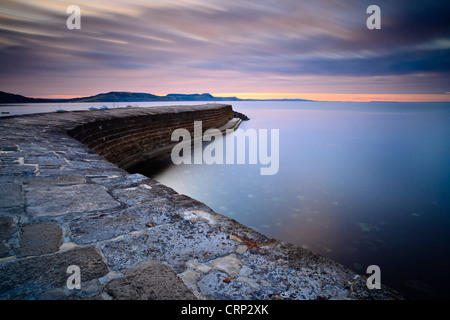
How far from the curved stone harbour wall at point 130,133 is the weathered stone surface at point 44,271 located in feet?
14.9

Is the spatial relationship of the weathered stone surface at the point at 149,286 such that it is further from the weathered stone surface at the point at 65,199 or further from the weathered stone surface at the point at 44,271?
the weathered stone surface at the point at 65,199

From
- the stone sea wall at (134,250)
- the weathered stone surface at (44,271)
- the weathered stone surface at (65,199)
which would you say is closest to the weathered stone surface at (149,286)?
the stone sea wall at (134,250)

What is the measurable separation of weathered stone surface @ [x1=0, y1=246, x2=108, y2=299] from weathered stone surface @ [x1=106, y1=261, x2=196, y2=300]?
0.14 m

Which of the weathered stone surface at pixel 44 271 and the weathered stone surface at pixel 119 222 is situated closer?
the weathered stone surface at pixel 44 271

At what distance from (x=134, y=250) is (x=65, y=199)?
99 centimetres

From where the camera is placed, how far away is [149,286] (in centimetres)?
112

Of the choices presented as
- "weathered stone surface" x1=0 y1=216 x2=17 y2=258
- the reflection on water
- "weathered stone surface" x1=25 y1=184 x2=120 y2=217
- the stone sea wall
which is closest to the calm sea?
the reflection on water

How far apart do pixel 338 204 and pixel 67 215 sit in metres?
6.27

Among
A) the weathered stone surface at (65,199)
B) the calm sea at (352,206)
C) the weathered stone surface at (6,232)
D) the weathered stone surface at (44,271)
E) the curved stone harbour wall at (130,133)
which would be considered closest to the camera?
the weathered stone surface at (44,271)

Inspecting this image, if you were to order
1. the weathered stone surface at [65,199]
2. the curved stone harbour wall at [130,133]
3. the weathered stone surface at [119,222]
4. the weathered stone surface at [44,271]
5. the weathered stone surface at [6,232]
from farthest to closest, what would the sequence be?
the curved stone harbour wall at [130,133] → the weathered stone surface at [65,199] → the weathered stone surface at [119,222] → the weathered stone surface at [6,232] → the weathered stone surface at [44,271]

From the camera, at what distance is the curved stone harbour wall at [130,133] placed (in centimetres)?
631

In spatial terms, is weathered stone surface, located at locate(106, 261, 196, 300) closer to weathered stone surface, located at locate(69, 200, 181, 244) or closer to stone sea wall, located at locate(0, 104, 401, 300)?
stone sea wall, located at locate(0, 104, 401, 300)

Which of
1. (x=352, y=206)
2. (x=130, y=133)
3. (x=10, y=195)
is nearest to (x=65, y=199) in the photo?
(x=10, y=195)
